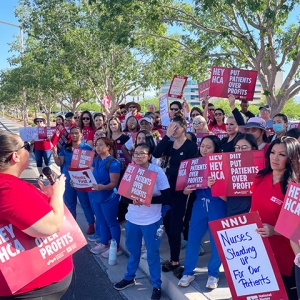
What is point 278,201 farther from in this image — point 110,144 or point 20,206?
point 110,144

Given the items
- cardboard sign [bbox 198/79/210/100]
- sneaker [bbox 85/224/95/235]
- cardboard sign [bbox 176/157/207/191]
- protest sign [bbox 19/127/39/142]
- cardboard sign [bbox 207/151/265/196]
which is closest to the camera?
cardboard sign [bbox 207/151/265/196]

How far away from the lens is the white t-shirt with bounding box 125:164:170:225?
141 inches

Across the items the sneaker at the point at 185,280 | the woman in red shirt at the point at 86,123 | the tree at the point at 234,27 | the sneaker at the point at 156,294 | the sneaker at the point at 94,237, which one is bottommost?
the sneaker at the point at 94,237

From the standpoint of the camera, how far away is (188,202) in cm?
438

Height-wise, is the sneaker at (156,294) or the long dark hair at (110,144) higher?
the long dark hair at (110,144)

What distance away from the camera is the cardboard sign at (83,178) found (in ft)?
15.5

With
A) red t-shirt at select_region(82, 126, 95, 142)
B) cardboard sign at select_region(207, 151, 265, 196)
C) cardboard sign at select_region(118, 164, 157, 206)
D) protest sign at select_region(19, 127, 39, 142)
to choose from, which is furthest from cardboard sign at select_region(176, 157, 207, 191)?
protest sign at select_region(19, 127, 39, 142)

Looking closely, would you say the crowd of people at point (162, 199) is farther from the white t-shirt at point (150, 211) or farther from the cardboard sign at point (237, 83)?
the cardboard sign at point (237, 83)

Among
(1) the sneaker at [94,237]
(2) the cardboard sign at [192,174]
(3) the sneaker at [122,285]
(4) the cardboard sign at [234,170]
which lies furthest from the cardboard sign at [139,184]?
(1) the sneaker at [94,237]

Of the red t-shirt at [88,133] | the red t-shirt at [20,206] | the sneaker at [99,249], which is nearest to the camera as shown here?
the red t-shirt at [20,206]

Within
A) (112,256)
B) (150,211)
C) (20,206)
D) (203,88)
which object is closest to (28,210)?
(20,206)

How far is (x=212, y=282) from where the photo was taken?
365 centimetres

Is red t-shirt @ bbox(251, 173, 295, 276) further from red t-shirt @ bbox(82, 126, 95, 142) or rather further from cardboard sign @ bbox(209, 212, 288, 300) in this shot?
red t-shirt @ bbox(82, 126, 95, 142)

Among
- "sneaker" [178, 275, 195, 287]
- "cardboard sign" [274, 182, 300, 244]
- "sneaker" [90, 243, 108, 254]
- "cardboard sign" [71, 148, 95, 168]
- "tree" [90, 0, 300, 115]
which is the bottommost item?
"sneaker" [90, 243, 108, 254]
